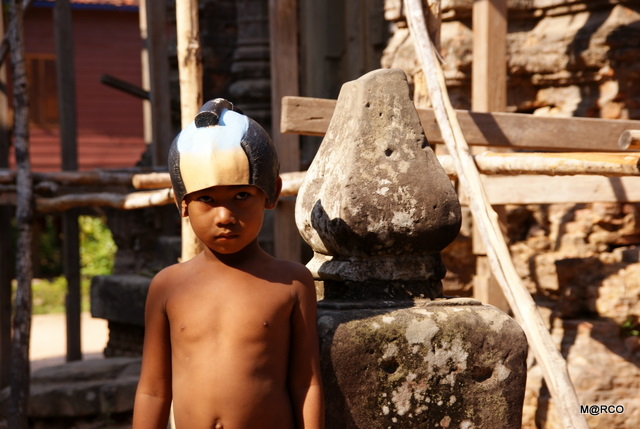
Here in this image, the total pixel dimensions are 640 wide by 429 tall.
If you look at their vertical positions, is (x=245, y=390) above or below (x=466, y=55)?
below

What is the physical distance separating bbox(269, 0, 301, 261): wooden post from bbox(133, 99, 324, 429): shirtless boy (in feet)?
12.4

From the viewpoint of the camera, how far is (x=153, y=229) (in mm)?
8562

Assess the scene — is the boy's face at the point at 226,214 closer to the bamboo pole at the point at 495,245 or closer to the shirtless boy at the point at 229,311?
the shirtless boy at the point at 229,311

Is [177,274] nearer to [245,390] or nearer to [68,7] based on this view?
[245,390]

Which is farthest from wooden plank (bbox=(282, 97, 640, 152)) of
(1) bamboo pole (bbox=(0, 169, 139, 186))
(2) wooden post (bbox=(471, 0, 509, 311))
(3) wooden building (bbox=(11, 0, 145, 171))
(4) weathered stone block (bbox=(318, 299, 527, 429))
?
(3) wooden building (bbox=(11, 0, 145, 171))

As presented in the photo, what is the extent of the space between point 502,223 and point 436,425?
3.10 m

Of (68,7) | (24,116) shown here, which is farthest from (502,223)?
(68,7)

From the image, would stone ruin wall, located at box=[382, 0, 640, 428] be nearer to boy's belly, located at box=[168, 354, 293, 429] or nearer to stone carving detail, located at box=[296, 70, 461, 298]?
stone carving detail, located at box=[296, 70, 461, 298]

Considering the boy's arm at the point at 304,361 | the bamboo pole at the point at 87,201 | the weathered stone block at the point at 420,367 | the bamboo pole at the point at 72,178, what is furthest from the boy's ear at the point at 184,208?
the bamboo pole at the point at 72,178

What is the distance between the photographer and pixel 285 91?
582 cm

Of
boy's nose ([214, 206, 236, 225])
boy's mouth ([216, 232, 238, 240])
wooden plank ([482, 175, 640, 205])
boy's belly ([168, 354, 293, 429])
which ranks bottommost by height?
boy's belly ([168, 354, 293, 429])

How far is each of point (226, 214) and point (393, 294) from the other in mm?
564

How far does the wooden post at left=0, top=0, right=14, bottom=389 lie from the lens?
289 inches

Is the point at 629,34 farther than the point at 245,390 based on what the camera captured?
Yes
